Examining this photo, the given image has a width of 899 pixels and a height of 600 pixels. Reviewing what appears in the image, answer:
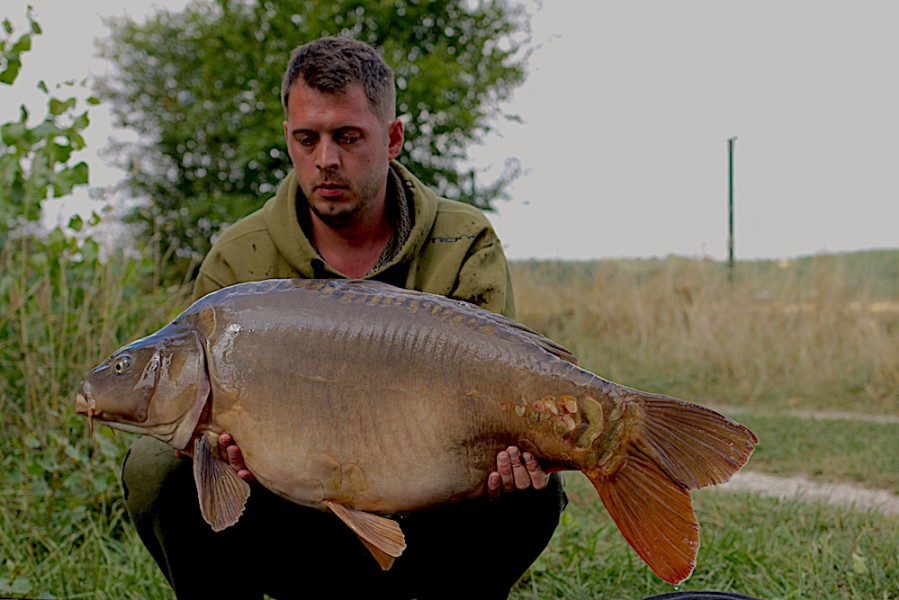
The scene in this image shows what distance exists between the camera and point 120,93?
13531mm

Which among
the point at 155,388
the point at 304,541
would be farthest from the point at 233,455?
the point at 304,541

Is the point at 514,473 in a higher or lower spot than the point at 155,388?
lower

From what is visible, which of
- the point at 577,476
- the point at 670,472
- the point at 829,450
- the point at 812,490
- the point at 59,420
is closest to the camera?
the point at 670,472

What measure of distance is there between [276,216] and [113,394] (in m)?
0.76

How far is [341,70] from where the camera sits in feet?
6.86

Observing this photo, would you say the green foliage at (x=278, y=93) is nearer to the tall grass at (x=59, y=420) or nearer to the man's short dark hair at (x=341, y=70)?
the tall grass at (x=59, y=420)

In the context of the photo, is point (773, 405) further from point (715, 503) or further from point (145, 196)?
point (145, 196)

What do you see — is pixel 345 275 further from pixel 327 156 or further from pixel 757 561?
pixel 757 561

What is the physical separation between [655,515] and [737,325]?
605 cm

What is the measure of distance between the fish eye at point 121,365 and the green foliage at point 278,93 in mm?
7881

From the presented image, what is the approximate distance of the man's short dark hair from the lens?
208cm

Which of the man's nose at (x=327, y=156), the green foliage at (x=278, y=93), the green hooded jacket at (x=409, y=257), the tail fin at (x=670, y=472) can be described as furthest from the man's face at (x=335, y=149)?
the green foliage at (x=278, y=93)

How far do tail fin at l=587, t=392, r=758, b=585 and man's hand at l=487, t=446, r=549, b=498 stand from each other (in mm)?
144

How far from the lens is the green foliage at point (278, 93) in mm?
10133
